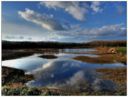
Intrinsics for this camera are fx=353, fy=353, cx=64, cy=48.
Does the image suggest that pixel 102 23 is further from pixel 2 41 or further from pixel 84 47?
pixel 2 41

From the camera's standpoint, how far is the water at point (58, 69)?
3951mm

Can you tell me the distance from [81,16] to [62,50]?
44cm

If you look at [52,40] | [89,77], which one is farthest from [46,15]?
[89,77]

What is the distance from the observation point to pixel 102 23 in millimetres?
3980

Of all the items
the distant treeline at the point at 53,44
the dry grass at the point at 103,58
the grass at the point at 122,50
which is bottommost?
the dry grass at the point at 103,58

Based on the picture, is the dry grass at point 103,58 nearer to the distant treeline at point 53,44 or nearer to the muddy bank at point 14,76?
the distant treeline at point 53,44

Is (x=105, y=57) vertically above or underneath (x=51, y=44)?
underneath

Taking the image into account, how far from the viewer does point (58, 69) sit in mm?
3969

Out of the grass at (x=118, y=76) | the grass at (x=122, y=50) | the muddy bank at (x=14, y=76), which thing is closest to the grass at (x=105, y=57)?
the grass at (x=122, y=50)

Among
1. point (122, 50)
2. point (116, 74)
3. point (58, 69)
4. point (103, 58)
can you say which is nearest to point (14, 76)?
point (58, 69)

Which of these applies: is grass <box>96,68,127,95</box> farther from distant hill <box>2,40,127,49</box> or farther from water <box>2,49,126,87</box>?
distant hill <box>2,40,127,49</box>

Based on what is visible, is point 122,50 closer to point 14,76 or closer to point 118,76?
point 118,76

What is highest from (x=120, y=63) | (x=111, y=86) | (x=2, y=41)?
(x=2, y=41)

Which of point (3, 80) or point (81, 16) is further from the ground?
point (81, 16)
